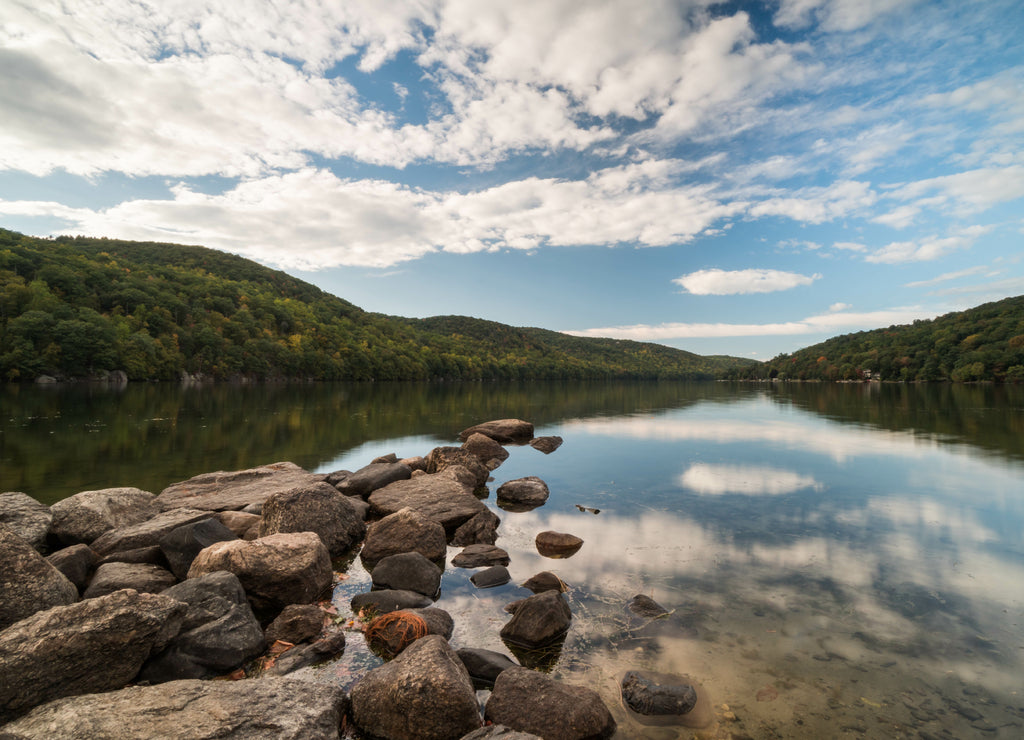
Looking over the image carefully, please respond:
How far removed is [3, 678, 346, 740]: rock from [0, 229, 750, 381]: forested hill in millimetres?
97881

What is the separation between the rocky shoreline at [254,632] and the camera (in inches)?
185

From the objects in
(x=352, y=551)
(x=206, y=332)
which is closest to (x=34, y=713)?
(x=352, y=551)

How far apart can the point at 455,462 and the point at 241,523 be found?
28.5 feet

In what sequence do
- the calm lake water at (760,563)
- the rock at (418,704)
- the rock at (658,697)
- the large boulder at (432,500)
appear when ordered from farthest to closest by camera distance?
the large boulder at (432,500) < the calm lake water at (760,563) < the rock at (658,697) < the rock at (418,704)

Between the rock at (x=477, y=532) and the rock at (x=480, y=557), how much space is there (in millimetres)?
879

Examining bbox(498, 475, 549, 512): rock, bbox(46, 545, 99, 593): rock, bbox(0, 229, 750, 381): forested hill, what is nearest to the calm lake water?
bbox(498, 475, 549, 512): rock

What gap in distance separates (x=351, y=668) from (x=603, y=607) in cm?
435

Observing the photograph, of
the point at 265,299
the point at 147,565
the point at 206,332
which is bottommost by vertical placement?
the point at 147,565

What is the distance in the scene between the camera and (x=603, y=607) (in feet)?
27.6

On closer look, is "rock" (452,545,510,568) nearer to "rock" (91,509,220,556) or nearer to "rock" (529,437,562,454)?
"rock" (91,509,220,556)

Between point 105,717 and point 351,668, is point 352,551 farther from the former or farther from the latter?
point 105,717

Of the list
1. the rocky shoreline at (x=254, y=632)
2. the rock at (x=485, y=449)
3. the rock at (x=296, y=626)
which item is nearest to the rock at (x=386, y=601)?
the rocky shoreline at (x=254, y=632)

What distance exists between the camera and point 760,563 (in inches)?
412

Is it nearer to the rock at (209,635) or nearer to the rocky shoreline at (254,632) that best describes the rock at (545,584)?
the rocky shoreline at (254,632)
